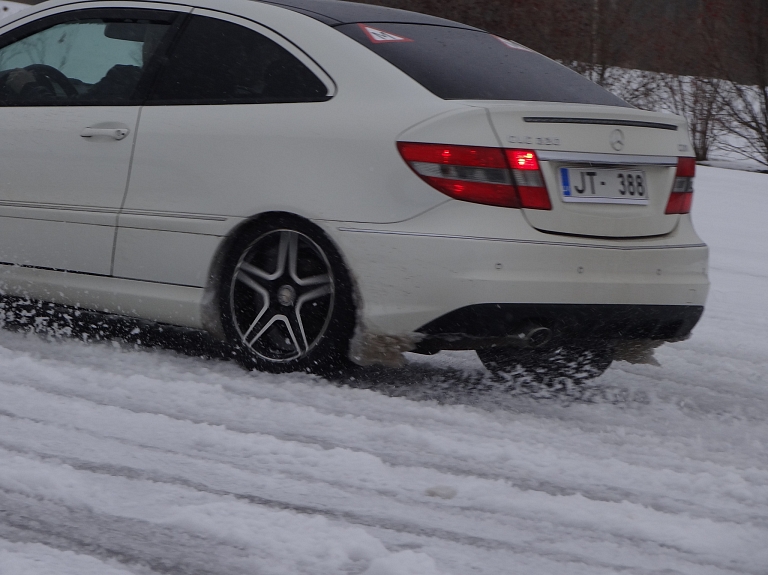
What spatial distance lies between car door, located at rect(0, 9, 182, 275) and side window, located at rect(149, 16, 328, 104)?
147 millimetres


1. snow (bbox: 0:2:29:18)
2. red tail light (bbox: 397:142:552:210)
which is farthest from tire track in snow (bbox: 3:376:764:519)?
snow (bbox: 0:2:29:18)

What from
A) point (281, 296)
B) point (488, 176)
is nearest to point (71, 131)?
point (281, 296)

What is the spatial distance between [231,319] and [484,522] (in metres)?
1.83

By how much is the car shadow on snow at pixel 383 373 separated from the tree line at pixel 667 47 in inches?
414

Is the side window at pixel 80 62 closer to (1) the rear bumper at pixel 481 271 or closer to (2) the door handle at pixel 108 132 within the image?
(2) the door handle at pixel 108 132

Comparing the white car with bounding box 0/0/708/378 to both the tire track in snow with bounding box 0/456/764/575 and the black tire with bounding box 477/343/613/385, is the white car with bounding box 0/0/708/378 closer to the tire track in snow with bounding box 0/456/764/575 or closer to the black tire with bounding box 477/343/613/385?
the black tire with bounding box 477/343/613/385

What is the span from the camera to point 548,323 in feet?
A: 13.8

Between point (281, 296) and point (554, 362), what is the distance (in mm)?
1272

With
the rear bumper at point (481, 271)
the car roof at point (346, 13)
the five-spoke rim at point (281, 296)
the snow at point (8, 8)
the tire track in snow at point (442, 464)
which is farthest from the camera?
the snow at point (8, 8)

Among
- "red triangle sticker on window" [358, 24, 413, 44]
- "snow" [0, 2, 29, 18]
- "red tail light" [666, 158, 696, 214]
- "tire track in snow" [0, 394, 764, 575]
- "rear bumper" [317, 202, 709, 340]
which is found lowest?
"snow" [0, 2, 29, 18]

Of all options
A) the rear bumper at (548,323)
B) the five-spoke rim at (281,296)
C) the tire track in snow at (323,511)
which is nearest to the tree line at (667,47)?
the five-spoke rim at (281,296)

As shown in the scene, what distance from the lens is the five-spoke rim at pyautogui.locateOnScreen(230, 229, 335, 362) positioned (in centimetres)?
446

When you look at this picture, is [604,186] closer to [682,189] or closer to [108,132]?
[682,189]

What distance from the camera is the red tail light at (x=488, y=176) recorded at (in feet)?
13.3
